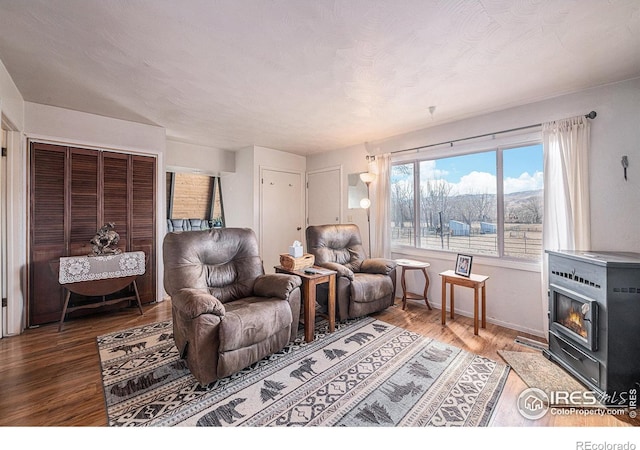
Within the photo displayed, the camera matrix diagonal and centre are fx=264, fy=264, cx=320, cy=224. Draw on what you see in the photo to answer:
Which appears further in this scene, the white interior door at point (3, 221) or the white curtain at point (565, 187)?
the white interior door at point (3, 221)

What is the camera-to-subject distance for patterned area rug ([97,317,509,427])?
Result: 156 cm

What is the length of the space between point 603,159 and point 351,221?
9.73ft

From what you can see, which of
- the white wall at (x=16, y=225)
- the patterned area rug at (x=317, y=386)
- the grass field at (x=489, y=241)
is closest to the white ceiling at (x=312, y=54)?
the white wall at (x=16, y=225)

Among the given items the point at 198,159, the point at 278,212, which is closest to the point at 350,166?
the point at 278,212

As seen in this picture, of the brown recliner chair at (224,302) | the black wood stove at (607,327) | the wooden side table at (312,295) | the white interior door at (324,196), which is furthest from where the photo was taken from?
the white interior door at (324,196)

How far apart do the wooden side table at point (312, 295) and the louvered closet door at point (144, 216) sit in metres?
2.05

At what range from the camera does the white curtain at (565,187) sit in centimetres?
238

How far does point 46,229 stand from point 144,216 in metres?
0.92

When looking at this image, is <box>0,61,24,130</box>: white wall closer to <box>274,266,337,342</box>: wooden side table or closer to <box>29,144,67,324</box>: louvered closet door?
<box>29,144,67,324</box>: louvered closet door

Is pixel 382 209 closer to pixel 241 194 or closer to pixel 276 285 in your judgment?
pixel 276 285

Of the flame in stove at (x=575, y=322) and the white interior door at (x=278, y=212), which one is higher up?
the white interior door at (x=278, y=212)

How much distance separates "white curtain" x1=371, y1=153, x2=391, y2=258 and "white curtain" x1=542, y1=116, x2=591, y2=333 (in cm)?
177

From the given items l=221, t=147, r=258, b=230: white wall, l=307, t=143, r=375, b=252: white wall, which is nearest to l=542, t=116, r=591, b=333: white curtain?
l=307, t=143, r=375, b=252: white wall

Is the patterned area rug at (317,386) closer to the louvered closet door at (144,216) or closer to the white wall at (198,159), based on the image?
the louvered closet door at (144,216)
